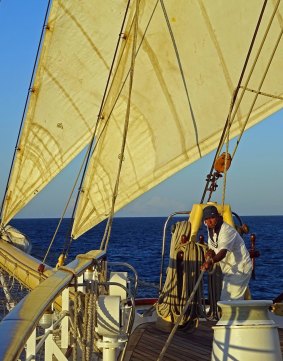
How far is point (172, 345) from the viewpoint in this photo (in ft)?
23.4

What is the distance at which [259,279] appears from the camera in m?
38.3

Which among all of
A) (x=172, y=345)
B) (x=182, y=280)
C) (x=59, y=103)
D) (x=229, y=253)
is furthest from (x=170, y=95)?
(x=172, y=345)

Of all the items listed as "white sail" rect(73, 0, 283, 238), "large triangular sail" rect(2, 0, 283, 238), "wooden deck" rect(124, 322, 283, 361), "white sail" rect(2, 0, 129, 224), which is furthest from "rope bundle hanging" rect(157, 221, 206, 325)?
"white sail" rect(2, 0, 129, 224)

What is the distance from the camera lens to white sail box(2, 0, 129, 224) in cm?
1296

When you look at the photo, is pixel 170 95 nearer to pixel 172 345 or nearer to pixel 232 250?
pixel 232 250

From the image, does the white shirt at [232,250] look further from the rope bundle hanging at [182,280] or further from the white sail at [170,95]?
the white sail at [170,95]

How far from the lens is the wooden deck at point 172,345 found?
6.67 metres

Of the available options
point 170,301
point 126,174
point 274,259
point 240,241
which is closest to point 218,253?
point 240,241

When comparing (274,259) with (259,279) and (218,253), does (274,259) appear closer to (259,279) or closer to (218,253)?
(259,279)

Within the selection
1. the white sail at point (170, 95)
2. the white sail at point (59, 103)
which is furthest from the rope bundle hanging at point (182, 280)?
the white sail at point (59, 103)

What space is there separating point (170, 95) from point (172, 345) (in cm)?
467

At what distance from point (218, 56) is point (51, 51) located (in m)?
4.20

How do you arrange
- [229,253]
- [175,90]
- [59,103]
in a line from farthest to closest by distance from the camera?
[59,103], [175,90], [229,253]

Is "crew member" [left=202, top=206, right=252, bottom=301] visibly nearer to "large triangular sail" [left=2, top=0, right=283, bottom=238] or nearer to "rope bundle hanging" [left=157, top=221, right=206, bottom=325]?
"rope bundle hanging" [left=157, top=221, right=206, bottom=325]
